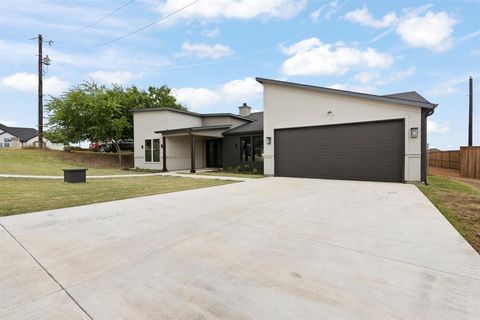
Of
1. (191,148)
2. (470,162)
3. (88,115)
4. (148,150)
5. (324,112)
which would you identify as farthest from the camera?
(88,115)

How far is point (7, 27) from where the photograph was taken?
12.0 meters

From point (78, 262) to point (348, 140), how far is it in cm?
1064

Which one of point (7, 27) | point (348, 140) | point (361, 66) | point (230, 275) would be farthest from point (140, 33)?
point (230, 275)

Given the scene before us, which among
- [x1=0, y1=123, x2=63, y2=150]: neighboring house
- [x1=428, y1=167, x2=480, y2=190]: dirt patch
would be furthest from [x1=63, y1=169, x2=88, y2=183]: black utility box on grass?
[x1=0, y1=123, x2=63, y2=150]: neighboring house

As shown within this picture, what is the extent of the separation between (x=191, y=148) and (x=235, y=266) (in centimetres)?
1478

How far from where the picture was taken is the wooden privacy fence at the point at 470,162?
45.9ft

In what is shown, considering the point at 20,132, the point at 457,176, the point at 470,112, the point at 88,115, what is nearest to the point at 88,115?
the point at 88,115

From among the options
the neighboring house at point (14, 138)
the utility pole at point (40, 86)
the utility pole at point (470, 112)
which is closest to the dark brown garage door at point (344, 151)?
the utility pole at point (470, 112)

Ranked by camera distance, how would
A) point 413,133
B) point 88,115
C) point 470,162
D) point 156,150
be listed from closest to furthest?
point 413,133, point 470,162, point 156,150, point 88,115

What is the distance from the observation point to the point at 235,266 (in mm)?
2707

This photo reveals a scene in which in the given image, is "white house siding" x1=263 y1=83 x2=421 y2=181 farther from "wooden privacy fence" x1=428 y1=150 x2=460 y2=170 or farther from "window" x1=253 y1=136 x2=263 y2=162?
"wooden privacy fence" x1=428 y1=150 x2=460 y2=170

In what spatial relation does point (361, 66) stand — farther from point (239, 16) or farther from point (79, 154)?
point (79, 154)

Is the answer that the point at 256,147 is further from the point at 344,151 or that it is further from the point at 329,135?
the point at 344,151

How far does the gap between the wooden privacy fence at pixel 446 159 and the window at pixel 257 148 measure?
50.9 feet
